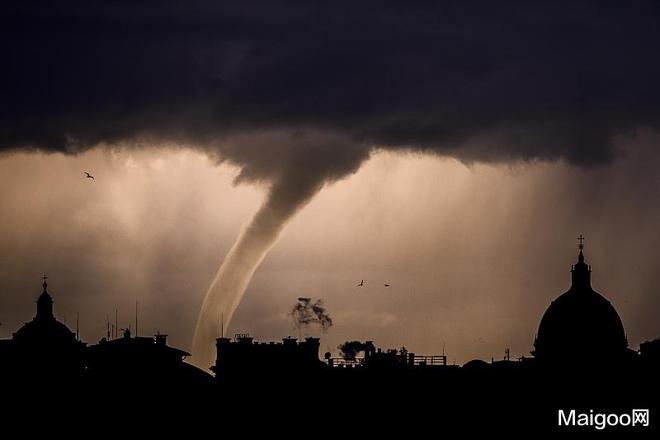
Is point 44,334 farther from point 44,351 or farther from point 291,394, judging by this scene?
point 291,394

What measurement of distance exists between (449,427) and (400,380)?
13677 millimetres

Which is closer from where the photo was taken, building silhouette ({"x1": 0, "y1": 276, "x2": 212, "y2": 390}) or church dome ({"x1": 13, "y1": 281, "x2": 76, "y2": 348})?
building silhouette ({"x1": 0, "y1": 276, "x2": 212, "y2": 390})

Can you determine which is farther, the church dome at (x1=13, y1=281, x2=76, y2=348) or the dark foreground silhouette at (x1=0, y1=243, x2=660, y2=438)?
the church dome at (x1=13, y1=281, x2=76, y2=348)

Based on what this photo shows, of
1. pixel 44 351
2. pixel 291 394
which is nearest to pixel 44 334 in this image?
pixel 44 351

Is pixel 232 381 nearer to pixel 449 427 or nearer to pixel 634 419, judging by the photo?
pixel 449 427

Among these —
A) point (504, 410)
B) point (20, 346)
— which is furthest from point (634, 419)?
point (20, 346)

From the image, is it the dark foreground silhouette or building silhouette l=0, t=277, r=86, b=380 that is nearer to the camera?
the dark foreground silhouette

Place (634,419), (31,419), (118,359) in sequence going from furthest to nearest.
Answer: (118,359)
(634,419)
(31,419)

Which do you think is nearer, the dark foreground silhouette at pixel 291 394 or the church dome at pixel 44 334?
the dark foreground silhouette at pixel 291 394

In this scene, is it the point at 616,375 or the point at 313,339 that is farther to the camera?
the point at 313,339

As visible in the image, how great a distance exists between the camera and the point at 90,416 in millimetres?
152250

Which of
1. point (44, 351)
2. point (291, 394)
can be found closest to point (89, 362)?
point (44, 351)

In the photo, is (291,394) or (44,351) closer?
(291,394)

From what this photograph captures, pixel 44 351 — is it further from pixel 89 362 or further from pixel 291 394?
pixel 291 394
